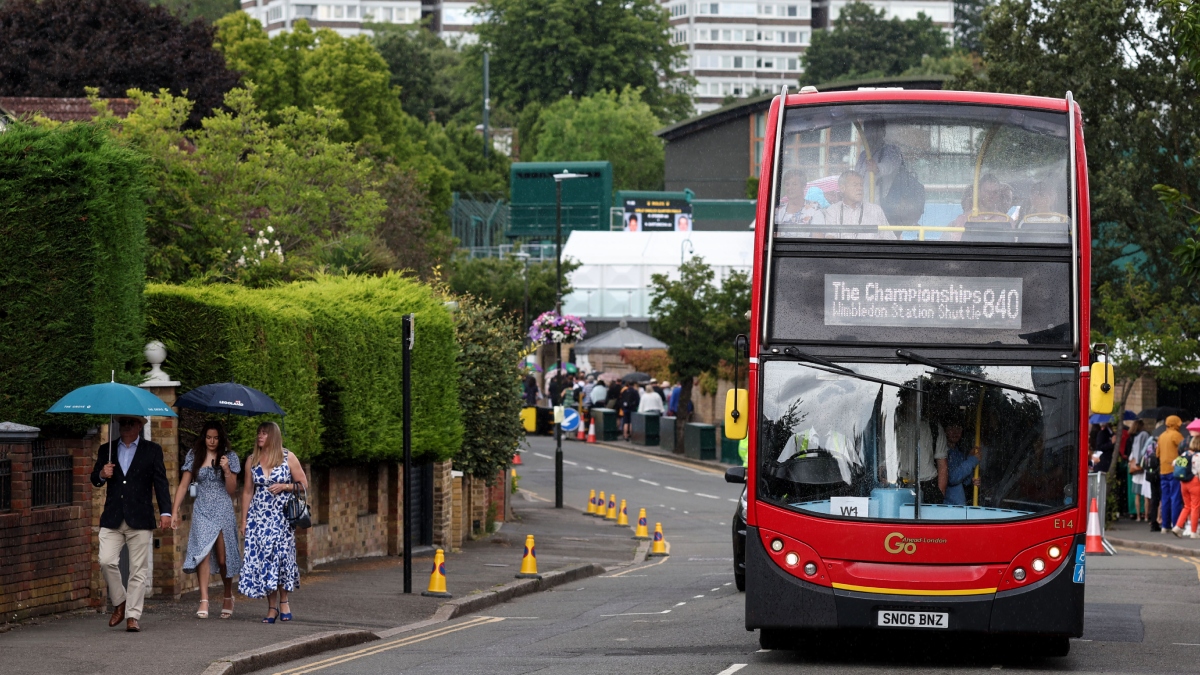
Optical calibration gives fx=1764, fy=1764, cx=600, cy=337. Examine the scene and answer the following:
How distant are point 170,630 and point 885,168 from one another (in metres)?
7.14

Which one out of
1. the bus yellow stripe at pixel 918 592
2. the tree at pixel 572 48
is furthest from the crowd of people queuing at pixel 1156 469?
the tree at pixel 572 48

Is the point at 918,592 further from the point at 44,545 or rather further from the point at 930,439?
the point at 44,545

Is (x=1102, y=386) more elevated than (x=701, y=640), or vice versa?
(x=1102, y=386)

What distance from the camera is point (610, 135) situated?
111250mm

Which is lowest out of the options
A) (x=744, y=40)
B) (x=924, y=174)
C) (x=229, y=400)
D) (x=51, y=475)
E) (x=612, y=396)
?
(x=612, y=396)

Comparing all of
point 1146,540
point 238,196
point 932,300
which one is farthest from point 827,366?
point 238,196

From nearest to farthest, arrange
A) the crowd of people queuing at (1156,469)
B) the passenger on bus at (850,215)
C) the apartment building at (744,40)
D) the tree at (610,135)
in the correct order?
the passenger on bus at (850,215) → the crowd of people queuing at (1156,469) → the tree at (610,135) → the apartment building at (744,40)

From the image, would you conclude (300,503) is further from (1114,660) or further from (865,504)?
(1114,660)

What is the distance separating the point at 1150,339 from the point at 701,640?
19356 millimetres

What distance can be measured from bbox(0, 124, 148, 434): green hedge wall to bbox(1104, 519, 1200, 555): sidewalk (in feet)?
56.7

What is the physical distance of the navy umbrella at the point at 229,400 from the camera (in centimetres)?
1686

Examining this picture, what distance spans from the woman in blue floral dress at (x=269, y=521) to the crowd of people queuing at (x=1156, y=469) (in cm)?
1662

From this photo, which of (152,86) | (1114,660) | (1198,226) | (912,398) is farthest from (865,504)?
(152,86)

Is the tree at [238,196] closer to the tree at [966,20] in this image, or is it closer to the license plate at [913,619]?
the license plate at [913,619]
